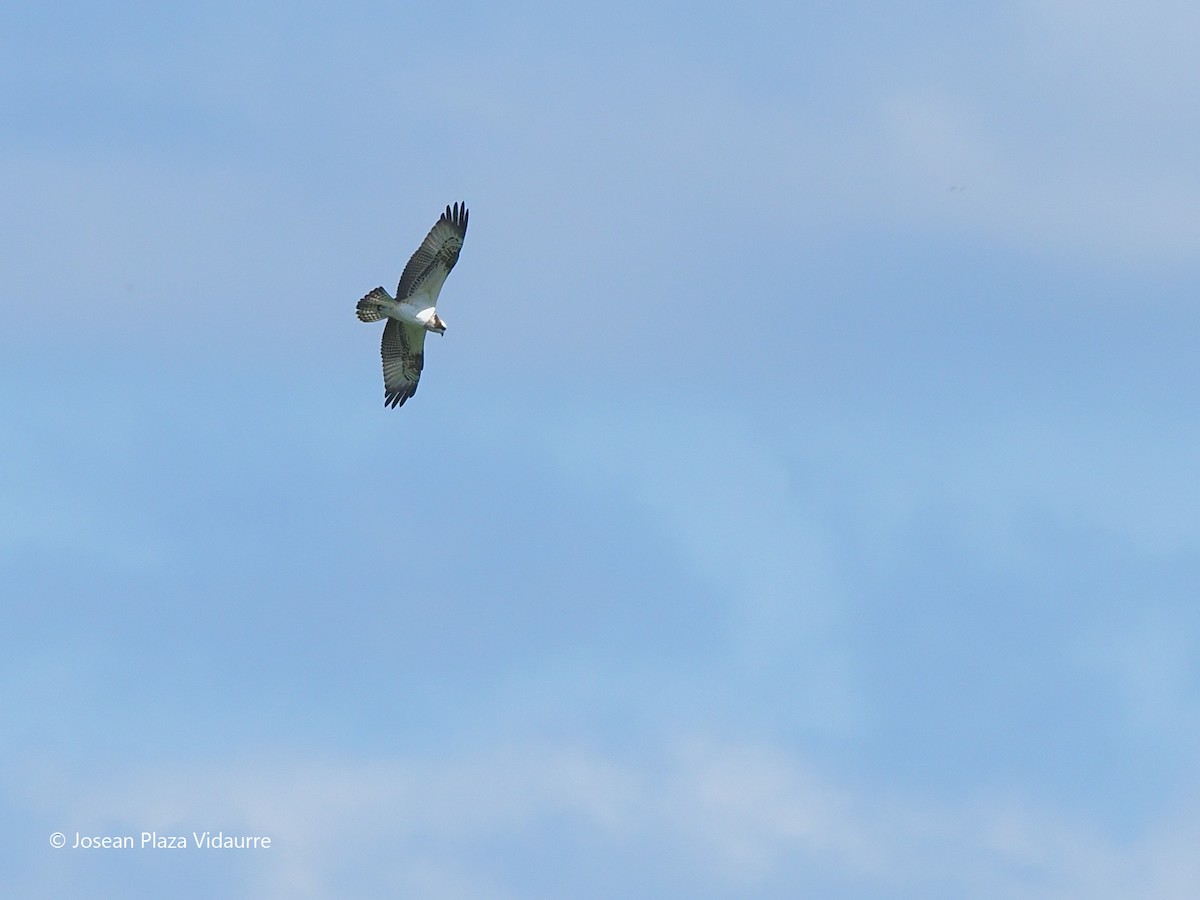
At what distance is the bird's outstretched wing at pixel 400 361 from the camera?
94.9 m

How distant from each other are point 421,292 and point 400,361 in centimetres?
326

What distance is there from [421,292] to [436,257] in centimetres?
118

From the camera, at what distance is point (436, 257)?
3642 inches

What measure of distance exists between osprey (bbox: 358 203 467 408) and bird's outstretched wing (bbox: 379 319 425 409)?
0.09ft

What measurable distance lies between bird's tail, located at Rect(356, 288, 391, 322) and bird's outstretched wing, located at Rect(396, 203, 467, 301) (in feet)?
1.39

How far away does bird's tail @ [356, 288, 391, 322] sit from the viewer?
9300 centimetres

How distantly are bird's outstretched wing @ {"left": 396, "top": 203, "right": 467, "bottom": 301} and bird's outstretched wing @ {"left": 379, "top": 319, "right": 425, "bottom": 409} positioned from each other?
6.45ft

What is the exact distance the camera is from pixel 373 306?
306 ft

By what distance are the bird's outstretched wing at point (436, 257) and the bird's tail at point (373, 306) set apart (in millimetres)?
423

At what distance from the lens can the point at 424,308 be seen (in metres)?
93.4

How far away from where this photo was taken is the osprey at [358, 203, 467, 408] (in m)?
92.4

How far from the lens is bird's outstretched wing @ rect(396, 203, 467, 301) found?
92.3 meters

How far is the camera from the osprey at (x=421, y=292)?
3639 inches

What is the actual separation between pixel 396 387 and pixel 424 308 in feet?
11.4
